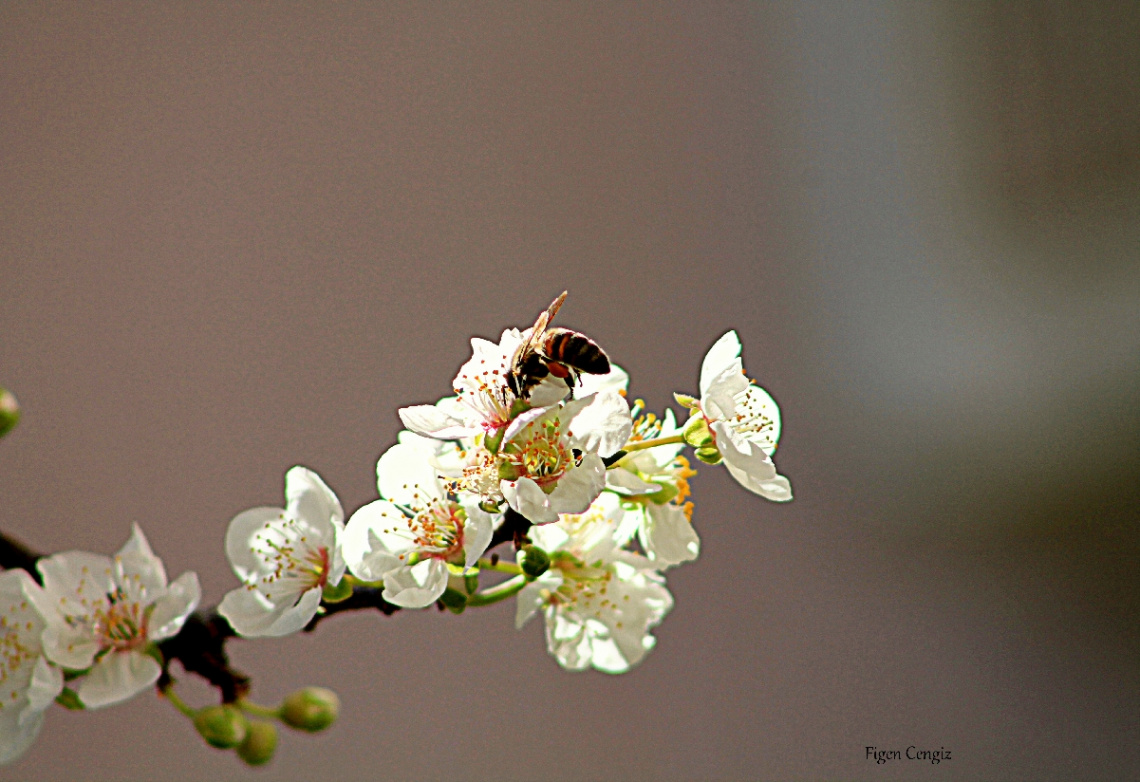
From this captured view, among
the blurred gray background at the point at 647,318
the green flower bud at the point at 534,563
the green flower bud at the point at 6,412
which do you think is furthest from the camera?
the blurred gray background at the point at 647,318

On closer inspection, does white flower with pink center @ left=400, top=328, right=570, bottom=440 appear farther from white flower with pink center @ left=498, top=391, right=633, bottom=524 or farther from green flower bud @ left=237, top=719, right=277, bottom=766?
green flower bud @ left=237, top=719, right=277, bottom=766

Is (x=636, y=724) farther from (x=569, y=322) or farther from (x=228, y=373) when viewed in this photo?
(x=228, y=373)

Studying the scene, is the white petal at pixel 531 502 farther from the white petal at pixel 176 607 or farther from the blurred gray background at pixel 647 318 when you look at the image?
the blurred gray background at pixel 647 318

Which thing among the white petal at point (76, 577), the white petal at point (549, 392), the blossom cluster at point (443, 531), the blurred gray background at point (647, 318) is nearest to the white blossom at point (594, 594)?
the blossom cluster at point (443, 531)

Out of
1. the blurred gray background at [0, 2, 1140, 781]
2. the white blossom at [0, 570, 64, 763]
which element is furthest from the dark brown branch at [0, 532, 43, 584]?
the blurred gray background at [0, 2, 1140, 781]

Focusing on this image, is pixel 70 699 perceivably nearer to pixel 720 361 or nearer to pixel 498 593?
pixel 498 593

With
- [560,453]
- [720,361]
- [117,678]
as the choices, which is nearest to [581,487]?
[560,453]
